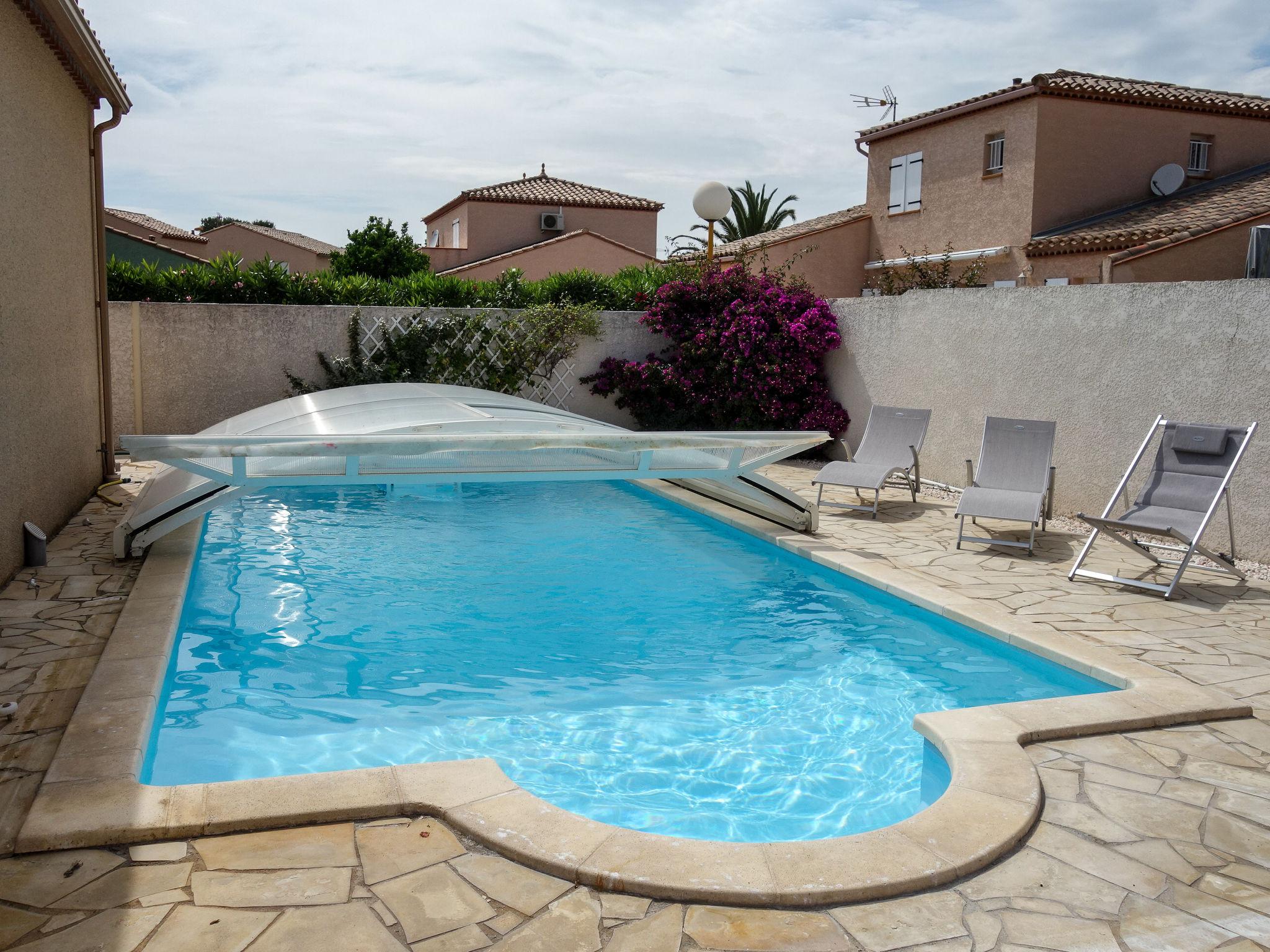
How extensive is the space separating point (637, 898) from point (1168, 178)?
21.4m

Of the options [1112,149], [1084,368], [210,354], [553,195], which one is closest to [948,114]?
[1112,149]

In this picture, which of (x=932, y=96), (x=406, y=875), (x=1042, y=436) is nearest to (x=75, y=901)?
(x=406, y=875)

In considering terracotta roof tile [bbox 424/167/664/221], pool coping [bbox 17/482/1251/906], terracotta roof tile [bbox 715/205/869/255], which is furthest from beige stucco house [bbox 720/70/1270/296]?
pool coping [bbox 17/482/1251/906]

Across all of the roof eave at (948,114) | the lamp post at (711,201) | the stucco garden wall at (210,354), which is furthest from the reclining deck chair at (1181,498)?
the roof eave at (948,114)

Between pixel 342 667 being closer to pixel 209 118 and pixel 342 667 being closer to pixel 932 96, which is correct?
pixel 209 118

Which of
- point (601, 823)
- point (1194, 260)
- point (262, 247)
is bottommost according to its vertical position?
point (601, 823)

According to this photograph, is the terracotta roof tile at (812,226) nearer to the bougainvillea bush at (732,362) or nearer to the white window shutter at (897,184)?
the white window shutter at (897,184)

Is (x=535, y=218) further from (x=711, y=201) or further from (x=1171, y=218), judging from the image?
(x=711, y=201)

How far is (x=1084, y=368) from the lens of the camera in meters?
8.39

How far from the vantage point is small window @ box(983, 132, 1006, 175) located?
19375 mm

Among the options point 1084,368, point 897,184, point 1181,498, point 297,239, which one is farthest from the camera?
point 297,239

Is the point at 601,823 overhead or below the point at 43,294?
below

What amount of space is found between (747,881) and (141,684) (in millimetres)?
2782

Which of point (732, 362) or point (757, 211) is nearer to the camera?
point (732, 362)
